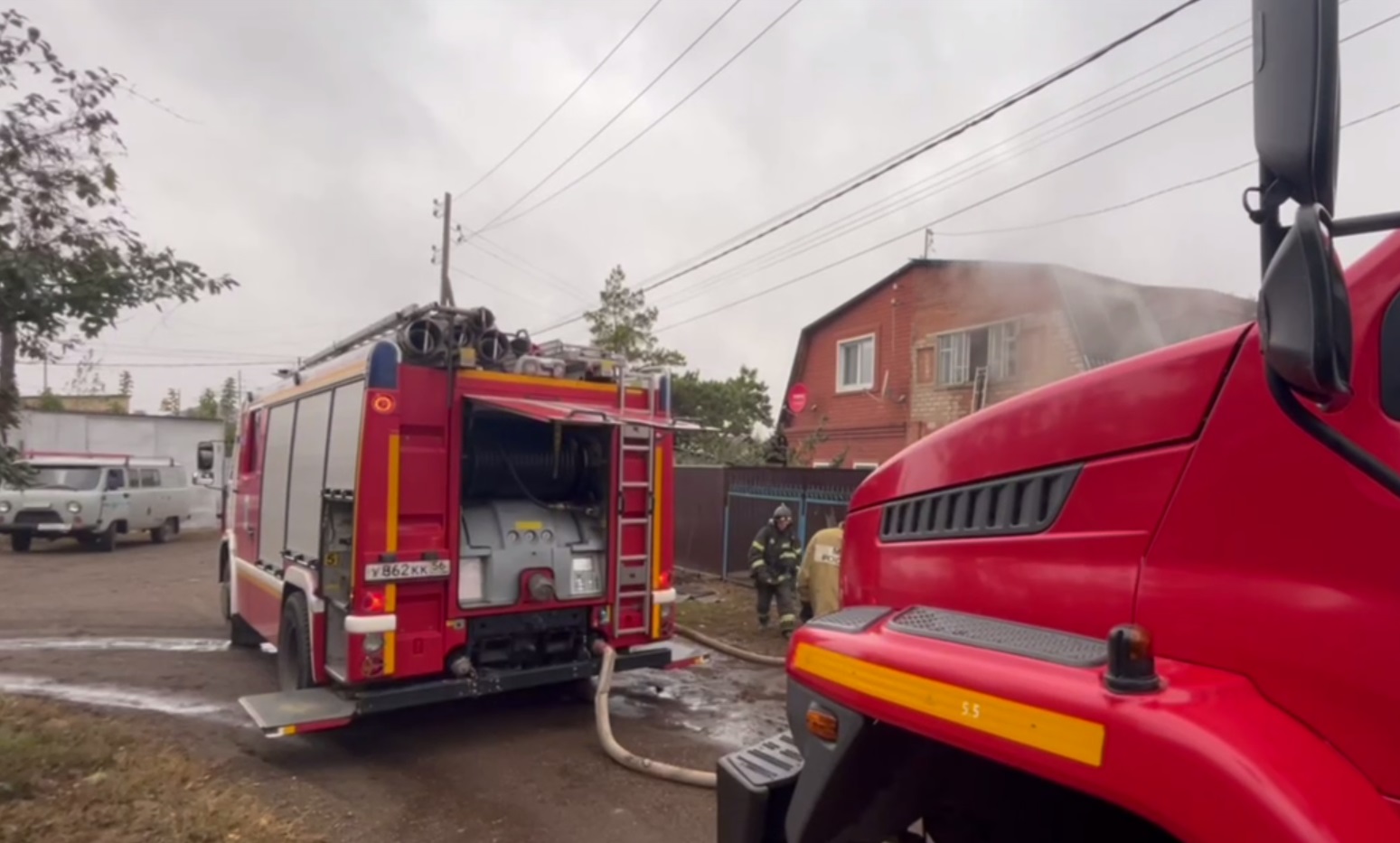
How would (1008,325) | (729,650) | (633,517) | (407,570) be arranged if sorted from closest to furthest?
1. (1008,325)
2. (407,570)
3. (633,517)
4. (729,650)

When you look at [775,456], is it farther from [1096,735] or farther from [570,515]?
[1096,735]

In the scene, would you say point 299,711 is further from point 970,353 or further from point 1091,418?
point 1091,418

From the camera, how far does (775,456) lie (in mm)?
16062

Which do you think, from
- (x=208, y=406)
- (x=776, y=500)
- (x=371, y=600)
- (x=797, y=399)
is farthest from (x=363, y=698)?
(x=208, y=406)

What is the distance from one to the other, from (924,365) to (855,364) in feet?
29.5

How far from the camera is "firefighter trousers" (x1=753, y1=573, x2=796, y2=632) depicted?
405 inches

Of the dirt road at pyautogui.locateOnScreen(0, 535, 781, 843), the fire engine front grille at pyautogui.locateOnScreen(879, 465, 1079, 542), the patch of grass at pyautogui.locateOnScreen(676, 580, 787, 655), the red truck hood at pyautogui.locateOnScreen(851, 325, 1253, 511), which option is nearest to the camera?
the red truck hood at pyautogui.locateOnScreen(851, 325, 1253, 511)

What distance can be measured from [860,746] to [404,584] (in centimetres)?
427

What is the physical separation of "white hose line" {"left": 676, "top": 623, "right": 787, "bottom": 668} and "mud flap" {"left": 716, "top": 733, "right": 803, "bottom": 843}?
18.9 feet

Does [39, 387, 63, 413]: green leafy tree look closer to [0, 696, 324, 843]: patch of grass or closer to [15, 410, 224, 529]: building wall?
[15, 410, 224, 529]: building wall

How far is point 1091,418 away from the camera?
187 centimetres

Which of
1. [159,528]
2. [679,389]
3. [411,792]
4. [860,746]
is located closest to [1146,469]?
[860,746]

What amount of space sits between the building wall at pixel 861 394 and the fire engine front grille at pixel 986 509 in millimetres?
11322

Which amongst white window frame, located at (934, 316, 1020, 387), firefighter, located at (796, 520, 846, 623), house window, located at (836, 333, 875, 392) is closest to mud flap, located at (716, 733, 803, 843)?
white window frame, located at (934, 316, 1020, 387)
